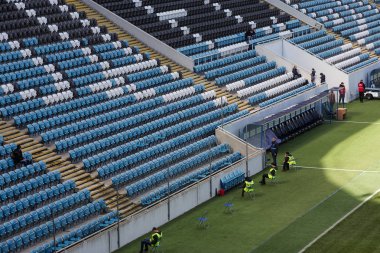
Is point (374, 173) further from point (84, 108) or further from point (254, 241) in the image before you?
point (84, 108)

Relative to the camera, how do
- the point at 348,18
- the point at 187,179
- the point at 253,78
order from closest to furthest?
the point at 187,179
the point at 253,78
the point at 348,18

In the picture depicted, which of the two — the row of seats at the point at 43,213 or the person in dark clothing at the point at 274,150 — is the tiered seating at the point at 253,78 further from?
the row of seats at the point at 43,213

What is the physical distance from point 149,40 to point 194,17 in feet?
25.5

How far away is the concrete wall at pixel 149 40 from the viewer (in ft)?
192

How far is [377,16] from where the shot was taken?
278 ft

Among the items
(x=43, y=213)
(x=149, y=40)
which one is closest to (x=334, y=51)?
(x=149, y=40)

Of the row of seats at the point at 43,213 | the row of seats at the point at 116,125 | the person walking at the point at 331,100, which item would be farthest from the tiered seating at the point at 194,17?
the row of seats at the point at 43,213

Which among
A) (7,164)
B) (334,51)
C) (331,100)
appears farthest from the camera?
(334,51)

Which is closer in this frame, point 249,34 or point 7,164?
point 7,164

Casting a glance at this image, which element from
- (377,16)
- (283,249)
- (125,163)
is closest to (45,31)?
(125,163)

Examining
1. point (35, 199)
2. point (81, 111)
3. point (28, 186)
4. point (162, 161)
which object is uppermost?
point (81, 111)

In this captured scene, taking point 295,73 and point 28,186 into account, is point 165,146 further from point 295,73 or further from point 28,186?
point 295,73

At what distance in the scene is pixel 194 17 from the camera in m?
65.8

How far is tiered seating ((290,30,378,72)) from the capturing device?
69125mm
